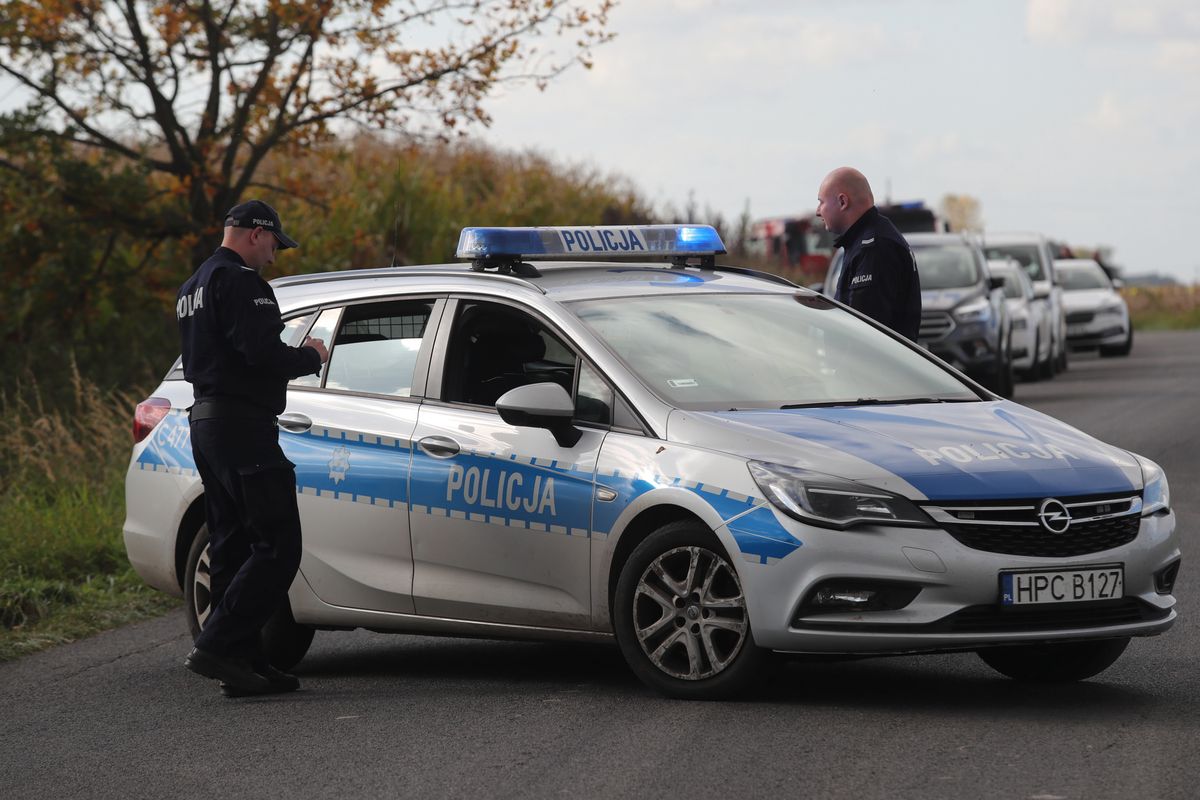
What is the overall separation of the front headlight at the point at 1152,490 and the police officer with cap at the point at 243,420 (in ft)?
9.60

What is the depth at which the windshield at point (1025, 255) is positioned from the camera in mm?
28156

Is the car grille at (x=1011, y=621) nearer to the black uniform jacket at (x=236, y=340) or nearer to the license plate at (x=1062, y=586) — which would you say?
the license plate at (x=1062, y=586)

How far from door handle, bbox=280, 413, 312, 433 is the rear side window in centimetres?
17

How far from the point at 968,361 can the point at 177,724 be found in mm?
14674

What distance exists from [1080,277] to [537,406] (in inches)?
1119

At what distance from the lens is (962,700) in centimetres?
666

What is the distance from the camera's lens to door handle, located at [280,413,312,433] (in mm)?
7844

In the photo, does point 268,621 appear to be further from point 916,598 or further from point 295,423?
point 916,598

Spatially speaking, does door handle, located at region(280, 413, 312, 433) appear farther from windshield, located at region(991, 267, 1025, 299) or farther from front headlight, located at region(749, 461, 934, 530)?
windshield, located at region(991, 267, 1025, 299)

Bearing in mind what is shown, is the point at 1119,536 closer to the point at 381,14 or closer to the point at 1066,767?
the point at 1066,767

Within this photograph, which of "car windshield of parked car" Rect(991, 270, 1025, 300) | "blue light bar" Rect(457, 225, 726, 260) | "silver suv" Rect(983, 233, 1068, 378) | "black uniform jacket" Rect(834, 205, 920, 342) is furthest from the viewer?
"silver suv" Rect(983, 233, 1068, 378)

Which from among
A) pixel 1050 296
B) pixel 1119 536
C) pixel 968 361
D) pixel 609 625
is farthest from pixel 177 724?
pixel 1050 296

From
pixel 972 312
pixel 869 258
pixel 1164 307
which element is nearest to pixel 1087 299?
pixel 972 312

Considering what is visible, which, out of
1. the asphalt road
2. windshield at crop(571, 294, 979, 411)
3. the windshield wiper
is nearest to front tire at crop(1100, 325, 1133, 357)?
the asphalt road
